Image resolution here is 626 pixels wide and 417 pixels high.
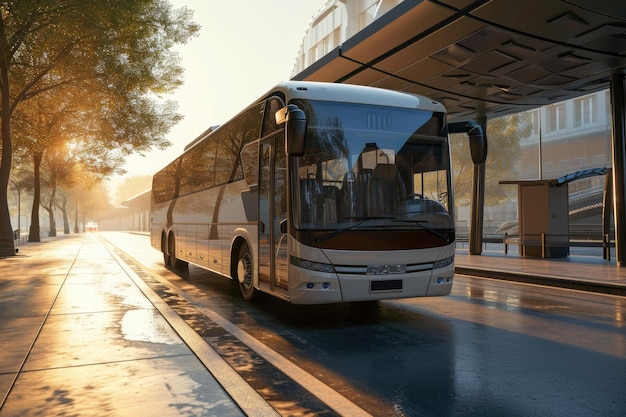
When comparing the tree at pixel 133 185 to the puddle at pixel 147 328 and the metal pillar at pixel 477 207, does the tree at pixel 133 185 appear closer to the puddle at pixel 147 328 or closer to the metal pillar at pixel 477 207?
the metal pillar at pixel 477 207

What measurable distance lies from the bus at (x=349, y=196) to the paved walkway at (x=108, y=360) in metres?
1.72

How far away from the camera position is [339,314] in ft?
28.0

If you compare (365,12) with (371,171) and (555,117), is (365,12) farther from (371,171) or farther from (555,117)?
(371,171)

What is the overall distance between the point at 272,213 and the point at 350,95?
1.96 m

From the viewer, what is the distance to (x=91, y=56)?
69.6 feet

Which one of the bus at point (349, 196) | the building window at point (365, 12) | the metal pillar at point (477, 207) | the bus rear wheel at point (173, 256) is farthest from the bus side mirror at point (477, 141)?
the building window at point (365, 12)

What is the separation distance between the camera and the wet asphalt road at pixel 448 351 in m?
4.39

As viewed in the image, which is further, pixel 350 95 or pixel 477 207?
pixel 477 207

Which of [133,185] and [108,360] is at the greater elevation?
[133,185]

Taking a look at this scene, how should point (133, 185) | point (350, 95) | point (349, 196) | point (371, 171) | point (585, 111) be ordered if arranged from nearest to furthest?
point (349, 196)
point (371, 171)
point (350, 95)
point (585, 111)
point (133, 185)

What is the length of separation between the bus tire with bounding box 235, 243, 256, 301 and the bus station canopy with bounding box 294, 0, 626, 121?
20.8 ft

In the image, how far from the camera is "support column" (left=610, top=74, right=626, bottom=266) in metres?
14.6

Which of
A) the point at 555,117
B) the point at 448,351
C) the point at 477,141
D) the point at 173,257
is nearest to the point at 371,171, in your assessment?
the point at 477,141

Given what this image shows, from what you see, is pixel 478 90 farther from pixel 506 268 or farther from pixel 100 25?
pixel 100 25
